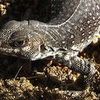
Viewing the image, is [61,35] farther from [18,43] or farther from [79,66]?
[18,43]

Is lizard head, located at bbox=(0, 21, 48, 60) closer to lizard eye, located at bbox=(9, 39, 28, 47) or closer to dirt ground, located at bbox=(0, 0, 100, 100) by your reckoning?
lizard eye, located at bbox=(9, 39, 28, 47)

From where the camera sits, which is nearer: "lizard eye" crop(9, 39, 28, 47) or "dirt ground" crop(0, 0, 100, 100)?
"lizard eye" crop(9, 39, 28, 47)

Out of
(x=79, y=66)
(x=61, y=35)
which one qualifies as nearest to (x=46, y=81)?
(x=79, y=66)

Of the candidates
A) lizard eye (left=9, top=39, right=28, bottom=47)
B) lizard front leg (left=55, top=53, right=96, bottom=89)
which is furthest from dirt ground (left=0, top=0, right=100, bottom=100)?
lizard eye (left=9, top=39, right=28, bottom=47)

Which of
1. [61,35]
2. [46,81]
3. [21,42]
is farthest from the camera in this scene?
[46,81]

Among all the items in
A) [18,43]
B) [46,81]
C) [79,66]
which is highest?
[18,43]

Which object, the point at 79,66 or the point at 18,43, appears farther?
the point at 79,66

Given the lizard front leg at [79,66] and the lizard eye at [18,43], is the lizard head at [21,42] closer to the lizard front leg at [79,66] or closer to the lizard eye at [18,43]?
the lizard eye at [18,43]

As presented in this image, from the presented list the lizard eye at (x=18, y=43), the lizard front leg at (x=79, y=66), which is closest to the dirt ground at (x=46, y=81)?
the lizard front leg at (x=79, y=66)
